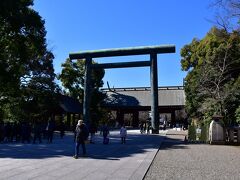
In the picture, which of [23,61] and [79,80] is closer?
[23,61]

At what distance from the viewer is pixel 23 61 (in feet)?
90.5

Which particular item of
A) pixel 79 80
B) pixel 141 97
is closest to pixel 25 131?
pixel 79 80

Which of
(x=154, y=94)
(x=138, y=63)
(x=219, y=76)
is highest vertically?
(x=138, y=63)

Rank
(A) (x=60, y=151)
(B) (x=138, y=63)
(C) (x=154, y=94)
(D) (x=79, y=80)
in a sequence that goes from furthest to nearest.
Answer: (D) (x=79, y=80) → (B) (x=138, y=63) → (C) (x=154, y=94) → (A) (x=60, y=151)

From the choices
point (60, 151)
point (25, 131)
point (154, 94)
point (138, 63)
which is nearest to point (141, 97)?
point (138, 63)

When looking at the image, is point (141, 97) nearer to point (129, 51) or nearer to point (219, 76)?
point (129, 51)

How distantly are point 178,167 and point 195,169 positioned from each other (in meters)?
0.66

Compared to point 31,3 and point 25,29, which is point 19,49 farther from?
point 31,3

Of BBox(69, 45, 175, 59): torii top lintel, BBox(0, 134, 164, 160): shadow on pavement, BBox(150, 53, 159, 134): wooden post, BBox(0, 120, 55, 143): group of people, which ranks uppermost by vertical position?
BBox(69, 45, 175, 59): torii top lintel

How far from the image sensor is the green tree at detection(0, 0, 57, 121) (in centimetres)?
2492

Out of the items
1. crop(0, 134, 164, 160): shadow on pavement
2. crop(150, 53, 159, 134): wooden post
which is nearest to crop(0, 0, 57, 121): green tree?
crop(0, 134, 164, 160): shadow on pavement

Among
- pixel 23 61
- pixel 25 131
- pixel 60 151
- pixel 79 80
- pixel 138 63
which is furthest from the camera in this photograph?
pixel 79 80

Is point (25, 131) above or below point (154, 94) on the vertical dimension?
below

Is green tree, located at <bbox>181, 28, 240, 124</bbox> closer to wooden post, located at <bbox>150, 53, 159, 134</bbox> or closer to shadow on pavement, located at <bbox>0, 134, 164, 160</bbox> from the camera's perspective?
wooden post, located at <bbox>150, 53, 159, 134</bbox>
